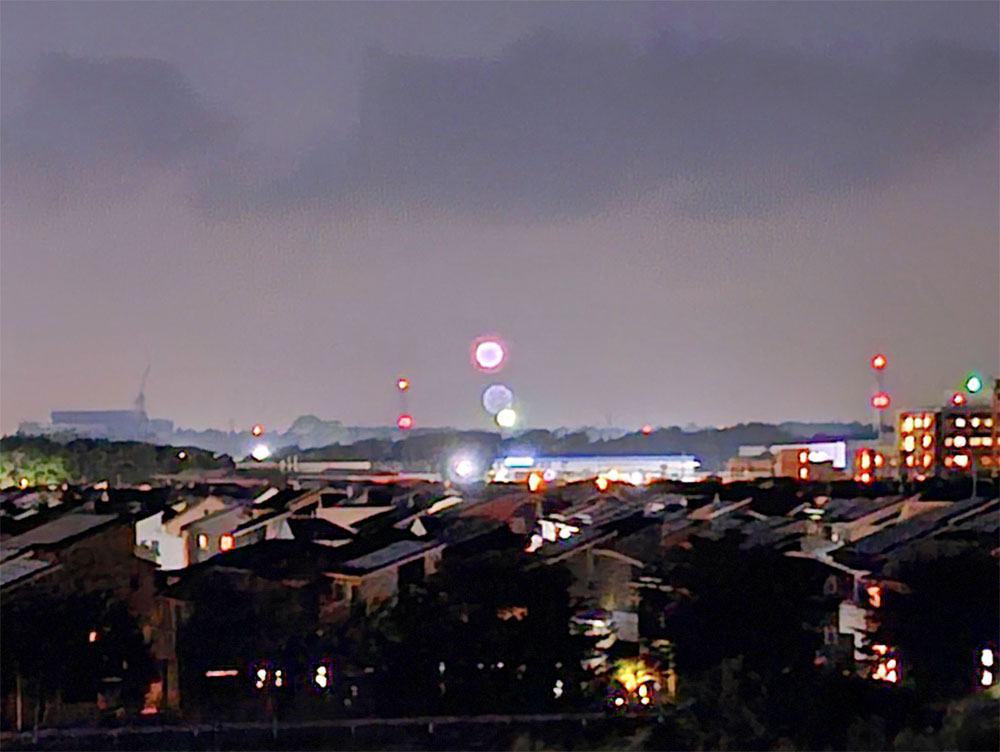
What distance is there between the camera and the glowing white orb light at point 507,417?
3.10m

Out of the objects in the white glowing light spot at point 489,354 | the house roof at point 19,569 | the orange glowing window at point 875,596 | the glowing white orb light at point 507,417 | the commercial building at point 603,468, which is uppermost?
the white glowing light spot at point 489,354

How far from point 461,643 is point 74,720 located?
835 millimetres

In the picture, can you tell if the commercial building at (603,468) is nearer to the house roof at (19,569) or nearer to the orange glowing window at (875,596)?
the orange glowing window at (875,596)

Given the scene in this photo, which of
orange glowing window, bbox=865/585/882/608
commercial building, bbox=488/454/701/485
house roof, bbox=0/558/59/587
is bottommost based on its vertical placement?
orange glowing window, bbox=865/585/882/608

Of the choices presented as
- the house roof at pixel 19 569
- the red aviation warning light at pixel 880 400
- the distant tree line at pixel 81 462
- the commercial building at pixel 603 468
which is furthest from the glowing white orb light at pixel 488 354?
the house roof at pixel 19 569

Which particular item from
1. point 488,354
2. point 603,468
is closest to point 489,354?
point 488,354

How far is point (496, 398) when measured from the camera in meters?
3.09

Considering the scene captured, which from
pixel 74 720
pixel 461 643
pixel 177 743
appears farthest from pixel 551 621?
pixel 74 720

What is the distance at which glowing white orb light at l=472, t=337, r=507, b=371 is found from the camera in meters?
3.06

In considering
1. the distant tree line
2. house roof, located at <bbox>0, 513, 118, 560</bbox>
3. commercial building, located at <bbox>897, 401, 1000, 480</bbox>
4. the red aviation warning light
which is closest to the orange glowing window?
commercial building, located at <bbox>897, 401, 1000, 480</bbox>

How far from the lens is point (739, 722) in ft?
9.66

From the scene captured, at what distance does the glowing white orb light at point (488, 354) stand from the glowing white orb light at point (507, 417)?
11cm

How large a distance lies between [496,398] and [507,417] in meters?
0.05

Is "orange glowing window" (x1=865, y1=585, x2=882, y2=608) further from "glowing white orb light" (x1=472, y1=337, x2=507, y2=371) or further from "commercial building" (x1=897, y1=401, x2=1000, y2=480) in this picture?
"glowing white orb light" (x1=472, y1=337, x2=507, y2=371)
